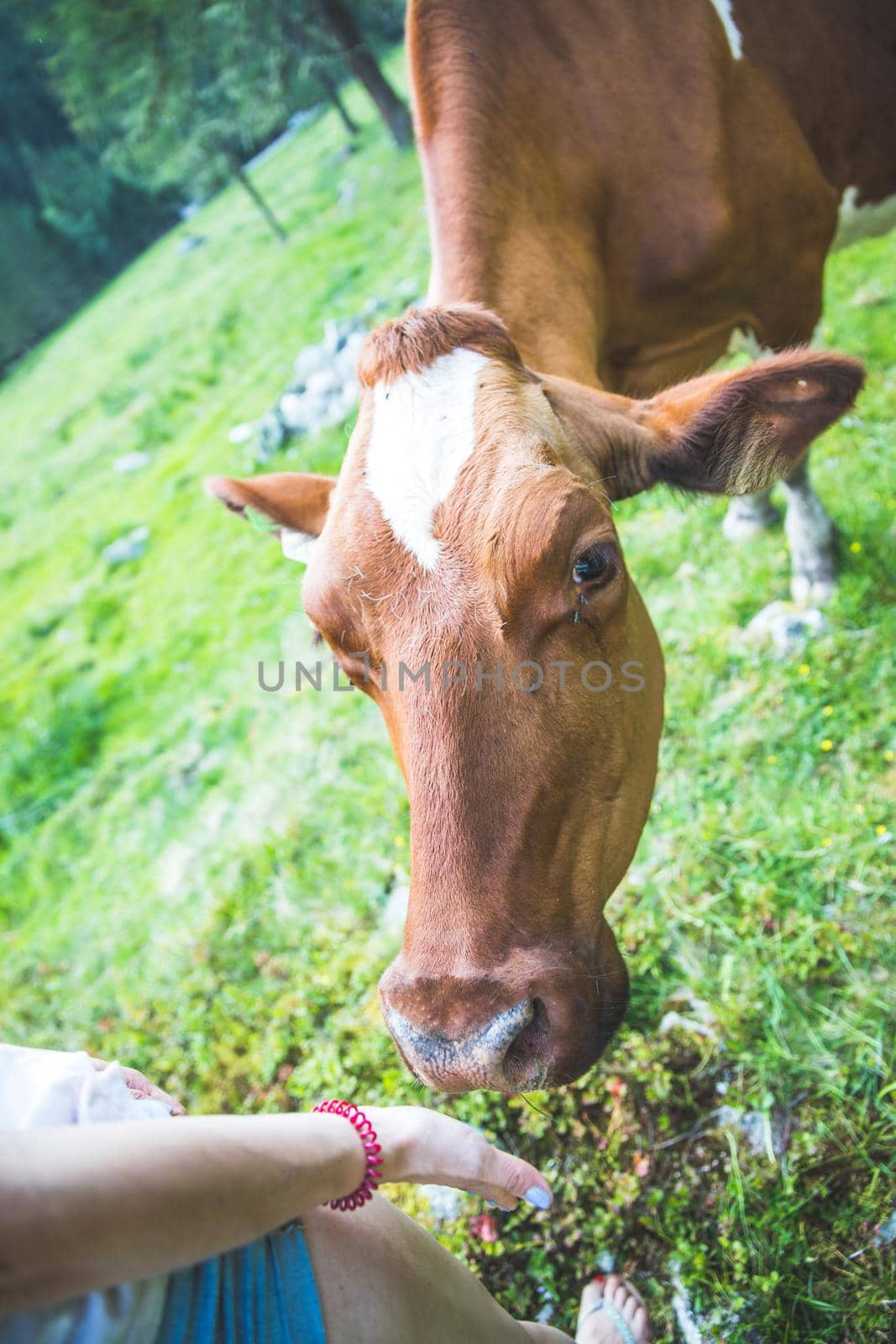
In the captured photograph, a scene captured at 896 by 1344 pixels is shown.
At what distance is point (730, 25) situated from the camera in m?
3.19

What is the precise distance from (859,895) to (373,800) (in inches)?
87.1

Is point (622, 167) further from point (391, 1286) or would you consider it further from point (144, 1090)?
point (391, 1286)

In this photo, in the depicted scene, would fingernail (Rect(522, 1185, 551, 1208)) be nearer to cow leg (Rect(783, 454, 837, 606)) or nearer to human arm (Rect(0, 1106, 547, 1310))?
human arm (Rect(0, 1106, 547, 1310))

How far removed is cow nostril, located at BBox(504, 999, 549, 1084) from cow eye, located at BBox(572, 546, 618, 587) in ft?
2.86

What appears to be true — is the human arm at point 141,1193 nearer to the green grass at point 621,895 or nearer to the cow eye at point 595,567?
the cow eye at point 595,567

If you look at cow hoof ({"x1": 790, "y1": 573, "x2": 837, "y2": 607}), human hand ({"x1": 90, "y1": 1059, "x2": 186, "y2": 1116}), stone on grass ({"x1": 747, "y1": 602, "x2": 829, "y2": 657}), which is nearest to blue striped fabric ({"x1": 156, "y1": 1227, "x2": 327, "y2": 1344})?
human hand ({"x1": 90, "y1": 1059, "x2": 186, "y2": 1116})

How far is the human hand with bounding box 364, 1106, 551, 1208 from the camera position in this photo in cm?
151

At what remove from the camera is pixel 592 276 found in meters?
2.98

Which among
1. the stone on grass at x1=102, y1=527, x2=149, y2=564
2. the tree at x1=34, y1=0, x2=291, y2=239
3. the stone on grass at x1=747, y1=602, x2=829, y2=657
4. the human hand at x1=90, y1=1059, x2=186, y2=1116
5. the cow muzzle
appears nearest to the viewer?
the cow muzzle

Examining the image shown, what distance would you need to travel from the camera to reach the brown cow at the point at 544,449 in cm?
164

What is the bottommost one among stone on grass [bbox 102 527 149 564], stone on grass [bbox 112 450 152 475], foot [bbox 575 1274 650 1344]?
foot [bbox 575 1274 650 1344]

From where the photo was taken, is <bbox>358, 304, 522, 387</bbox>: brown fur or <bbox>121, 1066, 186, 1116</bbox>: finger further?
<bbox>358, 304, 522, 387</bbox>: brown fur

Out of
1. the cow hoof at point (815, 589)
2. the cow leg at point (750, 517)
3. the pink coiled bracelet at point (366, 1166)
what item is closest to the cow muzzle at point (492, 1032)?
the pink coiled bracelet at point (366, 1166)

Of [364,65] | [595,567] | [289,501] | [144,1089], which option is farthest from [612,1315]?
[364,65]
